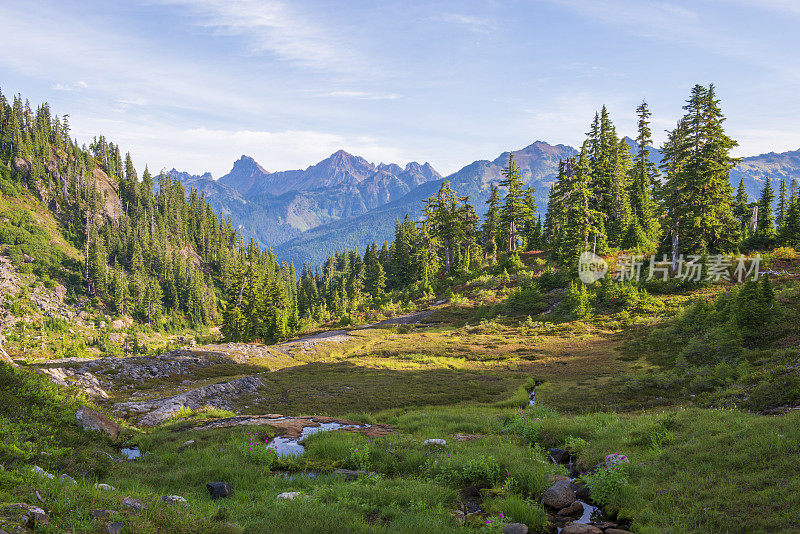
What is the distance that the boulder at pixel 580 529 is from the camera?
6.66 metres

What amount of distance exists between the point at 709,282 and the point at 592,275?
40.0 ft

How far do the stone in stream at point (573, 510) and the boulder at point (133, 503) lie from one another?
738 cm

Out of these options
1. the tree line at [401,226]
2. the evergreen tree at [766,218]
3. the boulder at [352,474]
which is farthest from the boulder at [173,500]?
the evergreen tree at [766,218]

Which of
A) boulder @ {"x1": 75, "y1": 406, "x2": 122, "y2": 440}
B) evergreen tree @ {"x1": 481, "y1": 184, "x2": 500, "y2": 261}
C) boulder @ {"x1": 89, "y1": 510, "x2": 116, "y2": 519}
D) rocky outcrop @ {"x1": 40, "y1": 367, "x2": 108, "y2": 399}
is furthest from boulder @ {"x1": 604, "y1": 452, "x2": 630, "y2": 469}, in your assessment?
evergreen tree @ {"x1": 481, "y1": 184, "x2": 500, "y2": 261}

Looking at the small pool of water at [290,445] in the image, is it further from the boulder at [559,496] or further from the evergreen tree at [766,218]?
the evergreen tree at [766,218]

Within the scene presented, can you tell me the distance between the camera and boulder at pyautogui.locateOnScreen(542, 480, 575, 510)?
7703mm

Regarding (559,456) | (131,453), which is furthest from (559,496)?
(131,453)

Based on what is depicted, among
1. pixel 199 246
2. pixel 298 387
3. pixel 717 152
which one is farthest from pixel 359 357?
pixel 199 246

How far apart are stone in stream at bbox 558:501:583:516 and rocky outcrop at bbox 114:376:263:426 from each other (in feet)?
52.5

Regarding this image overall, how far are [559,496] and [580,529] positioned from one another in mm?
1079

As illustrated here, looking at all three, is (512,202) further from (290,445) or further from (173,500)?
(173,500)

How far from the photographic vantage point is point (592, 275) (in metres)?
50.3

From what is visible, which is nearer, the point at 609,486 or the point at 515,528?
the point at 515,528

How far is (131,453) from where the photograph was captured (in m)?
11.8
